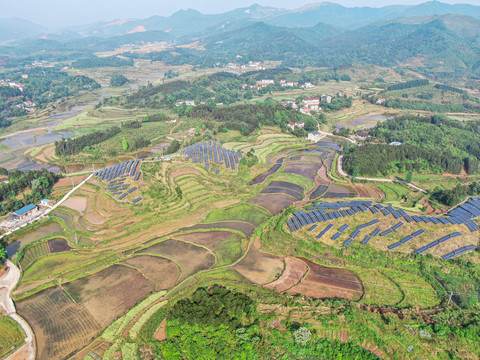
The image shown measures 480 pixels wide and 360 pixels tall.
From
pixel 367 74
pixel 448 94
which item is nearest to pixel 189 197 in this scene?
pixel 448 94

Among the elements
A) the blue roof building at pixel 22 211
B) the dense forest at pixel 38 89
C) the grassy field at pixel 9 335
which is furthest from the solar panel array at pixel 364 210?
the dense forest at pixel 38 89

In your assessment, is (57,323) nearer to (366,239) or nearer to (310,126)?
(366,239)

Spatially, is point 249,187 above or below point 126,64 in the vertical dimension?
below

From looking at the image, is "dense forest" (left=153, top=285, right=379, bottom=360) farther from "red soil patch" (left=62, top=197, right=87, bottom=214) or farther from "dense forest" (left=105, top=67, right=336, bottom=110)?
"dense forest" (left=105, top=67, right=336, bottom=110)

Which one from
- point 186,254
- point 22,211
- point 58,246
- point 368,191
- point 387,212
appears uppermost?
point 22,211

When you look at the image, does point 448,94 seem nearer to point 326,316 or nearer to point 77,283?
point 326,316

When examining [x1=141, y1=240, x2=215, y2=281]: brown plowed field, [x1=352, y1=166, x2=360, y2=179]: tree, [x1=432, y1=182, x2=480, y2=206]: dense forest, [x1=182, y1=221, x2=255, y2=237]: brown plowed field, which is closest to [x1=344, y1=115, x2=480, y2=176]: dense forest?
[x1=352, y1=166, x2=360, y2=179]: tree

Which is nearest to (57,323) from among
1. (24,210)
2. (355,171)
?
(24,210)
